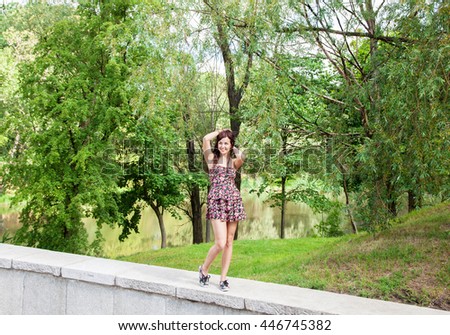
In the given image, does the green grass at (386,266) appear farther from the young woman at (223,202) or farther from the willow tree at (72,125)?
the willow tree at (72,125)

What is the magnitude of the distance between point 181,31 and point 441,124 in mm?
5046

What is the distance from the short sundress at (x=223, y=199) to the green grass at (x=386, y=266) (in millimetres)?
2329

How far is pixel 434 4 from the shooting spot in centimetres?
593

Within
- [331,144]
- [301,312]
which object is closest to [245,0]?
[331,144]

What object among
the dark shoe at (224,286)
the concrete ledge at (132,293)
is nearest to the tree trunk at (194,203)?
the concrete ledge at (132,293)

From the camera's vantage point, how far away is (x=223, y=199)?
14.2 ft

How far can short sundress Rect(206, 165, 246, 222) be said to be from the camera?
4320 millimetres

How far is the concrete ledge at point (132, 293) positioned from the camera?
3.84 m

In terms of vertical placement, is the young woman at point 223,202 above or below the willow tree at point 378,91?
below

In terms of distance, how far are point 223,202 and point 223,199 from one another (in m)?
0.03

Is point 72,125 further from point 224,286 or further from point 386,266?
point 224,286

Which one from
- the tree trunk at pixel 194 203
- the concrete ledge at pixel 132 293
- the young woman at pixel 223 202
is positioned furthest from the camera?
the tree trunk at pixel 194 203

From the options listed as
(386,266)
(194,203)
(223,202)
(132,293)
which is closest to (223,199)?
(223,202)

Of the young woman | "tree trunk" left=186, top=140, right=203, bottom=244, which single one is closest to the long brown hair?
the young woman
